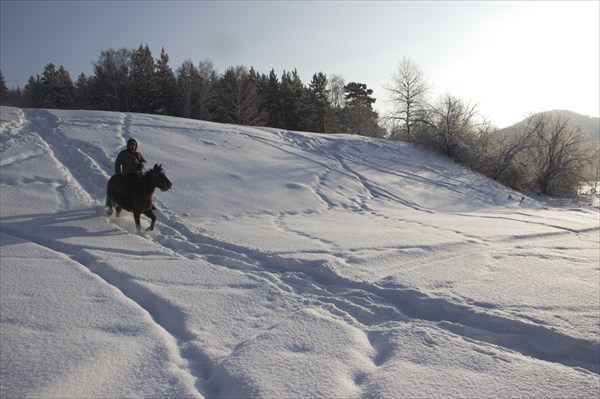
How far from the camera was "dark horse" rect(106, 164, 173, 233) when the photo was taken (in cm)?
695

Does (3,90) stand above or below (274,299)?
above

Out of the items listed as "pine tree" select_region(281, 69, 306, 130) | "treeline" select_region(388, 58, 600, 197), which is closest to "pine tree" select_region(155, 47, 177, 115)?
"pine tree" select_region(281, 69, 306, 130)

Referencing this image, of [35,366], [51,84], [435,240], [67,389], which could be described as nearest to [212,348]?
[67,389]

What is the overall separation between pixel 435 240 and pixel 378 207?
479 centimetres

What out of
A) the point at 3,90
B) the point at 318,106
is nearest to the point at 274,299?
the point at 318,106

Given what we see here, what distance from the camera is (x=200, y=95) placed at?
1590 inches

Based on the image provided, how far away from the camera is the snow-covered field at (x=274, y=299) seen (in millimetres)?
2723

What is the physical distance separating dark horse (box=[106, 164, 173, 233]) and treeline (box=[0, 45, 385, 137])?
31039mm

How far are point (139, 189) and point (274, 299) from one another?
14.0 feet

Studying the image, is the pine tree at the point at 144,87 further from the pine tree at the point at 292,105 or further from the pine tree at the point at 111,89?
the pine tree at the point at 292,105

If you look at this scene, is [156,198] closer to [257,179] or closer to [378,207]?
[257,179]

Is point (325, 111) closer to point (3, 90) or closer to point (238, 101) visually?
point (238, 101)

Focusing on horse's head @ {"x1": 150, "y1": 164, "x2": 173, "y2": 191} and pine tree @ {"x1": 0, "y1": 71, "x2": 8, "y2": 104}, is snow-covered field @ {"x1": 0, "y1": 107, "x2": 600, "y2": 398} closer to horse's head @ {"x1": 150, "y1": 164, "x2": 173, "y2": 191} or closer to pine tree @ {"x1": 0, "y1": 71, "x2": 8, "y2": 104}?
horse's head @ {"x1": 150, "y1": 164, "x2": 173, "y2": 191}

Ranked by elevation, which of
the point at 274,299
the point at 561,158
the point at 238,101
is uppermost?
the point at 238,101
